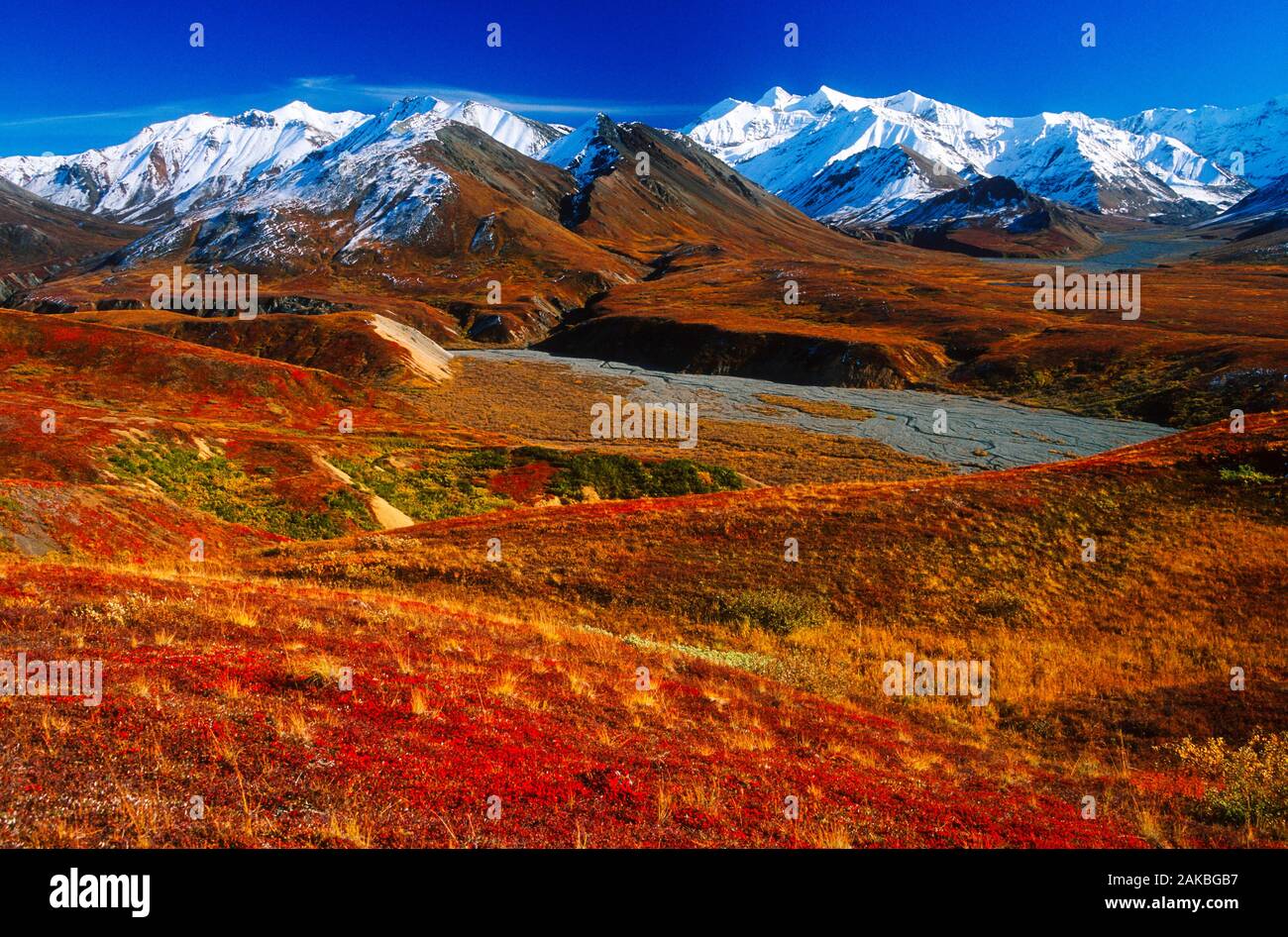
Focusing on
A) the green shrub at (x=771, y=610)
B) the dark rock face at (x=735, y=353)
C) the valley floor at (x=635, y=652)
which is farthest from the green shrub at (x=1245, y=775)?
the dark rock face at (x=735, y=353)

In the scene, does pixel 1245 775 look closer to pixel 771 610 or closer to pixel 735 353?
pixel 771 610

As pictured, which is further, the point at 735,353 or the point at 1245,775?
the point at 735,353

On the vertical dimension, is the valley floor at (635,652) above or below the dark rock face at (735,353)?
below

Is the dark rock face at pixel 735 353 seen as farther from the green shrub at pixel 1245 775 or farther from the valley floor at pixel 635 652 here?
the green shrub at pixel 1245 775

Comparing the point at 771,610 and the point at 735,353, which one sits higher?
the point at 735,353

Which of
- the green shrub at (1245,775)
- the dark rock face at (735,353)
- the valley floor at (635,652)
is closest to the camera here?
the valley floor at (635,652)

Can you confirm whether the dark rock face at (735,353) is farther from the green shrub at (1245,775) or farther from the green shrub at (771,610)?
the green shrub at (1245,775)

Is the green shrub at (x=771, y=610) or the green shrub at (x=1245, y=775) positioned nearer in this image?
the green shrub at (x=1245, y=775)

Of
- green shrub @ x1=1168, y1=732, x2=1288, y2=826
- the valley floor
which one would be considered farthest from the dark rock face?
green shrub @ x1=1168, y1=732, x2=1288, y2=826

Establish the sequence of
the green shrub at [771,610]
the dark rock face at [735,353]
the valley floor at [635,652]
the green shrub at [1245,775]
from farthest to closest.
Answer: the dark rock face at [735,353] < the green shrub at [771,610] < the green shrub at [1245,775] < the valley floor at [635,652]

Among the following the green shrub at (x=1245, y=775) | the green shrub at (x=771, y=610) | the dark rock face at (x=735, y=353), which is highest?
the dark rock face at (x=735, y=353)

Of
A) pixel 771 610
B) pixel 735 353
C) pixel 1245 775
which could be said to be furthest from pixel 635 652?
pixel 735 353

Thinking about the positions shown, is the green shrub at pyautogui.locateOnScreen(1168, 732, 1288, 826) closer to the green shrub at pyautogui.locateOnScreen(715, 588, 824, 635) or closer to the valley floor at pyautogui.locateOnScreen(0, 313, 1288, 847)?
the valley floor at pyautogui.locateOnScreen(0, 313, 1288, 847)
